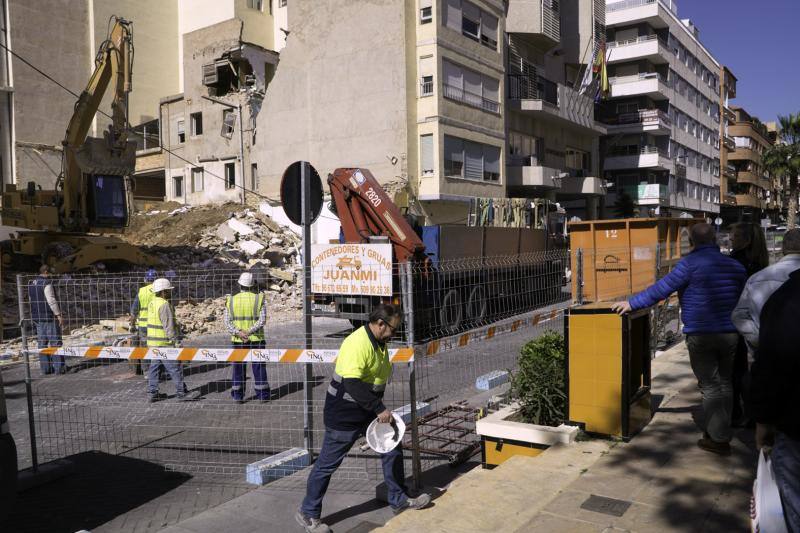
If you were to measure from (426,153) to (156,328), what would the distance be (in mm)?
18110

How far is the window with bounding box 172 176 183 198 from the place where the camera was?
36562 millimetres

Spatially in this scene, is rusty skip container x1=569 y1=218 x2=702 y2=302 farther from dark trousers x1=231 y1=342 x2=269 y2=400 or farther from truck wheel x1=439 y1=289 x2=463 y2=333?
dark trousers x1=231 y1=342 x2=269 y2=400

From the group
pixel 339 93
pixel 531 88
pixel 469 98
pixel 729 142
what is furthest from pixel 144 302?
pixel 729 142

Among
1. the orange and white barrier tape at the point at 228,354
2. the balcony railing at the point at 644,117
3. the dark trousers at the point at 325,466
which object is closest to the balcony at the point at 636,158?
the balcony railing at the point at 644,117

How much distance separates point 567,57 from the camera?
37938 millimetres

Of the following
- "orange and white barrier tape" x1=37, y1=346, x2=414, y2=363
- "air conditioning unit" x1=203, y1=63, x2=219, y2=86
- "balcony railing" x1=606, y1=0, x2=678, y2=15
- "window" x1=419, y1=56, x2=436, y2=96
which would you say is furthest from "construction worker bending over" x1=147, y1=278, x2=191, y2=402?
"balcony railing" x1=606, y1=0, x2=678, y2=15

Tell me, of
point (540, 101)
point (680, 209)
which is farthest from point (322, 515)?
point (680, 209)

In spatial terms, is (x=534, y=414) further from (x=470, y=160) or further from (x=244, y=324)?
(x=470, y=160)

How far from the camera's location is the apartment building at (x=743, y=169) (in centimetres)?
7025

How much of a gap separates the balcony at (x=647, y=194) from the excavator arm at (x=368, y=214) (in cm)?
3525

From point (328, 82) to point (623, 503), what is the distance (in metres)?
25.7

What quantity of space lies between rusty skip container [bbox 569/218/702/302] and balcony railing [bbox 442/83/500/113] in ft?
40.9

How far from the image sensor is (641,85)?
4466cm

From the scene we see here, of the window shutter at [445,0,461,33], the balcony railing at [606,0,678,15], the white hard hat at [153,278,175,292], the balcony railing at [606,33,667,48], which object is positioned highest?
the balcony railing at [606,0,678,15]
